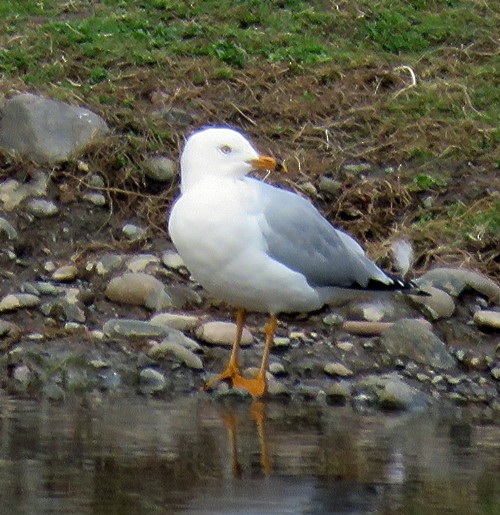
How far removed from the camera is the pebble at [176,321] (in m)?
7.59

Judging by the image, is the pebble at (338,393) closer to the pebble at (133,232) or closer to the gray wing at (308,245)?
the gray wing at (308,245)

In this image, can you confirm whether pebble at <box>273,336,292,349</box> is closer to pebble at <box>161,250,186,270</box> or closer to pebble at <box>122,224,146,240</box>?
pebble at <box>161,250,186,270</box>

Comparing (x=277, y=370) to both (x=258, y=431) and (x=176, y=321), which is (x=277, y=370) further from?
(x=258, y=431)

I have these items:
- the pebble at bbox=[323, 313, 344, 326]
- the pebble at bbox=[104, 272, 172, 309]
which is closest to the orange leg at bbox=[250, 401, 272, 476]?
the pebble at bbox=[323, 313, 344, 326]

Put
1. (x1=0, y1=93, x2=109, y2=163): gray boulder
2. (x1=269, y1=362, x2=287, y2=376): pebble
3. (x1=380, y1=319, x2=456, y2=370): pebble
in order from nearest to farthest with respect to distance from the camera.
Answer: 1. (x1=269, y1=362, x2=287, y2=376): pebble
2. (x1=380, y1=319, x2=456, y2=370): pebble
3. (x1=0, y1=93, x2=109, y2=163): gray boulder

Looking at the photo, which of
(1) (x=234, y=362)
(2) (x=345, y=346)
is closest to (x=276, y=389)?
(1) (x=234, y=362)

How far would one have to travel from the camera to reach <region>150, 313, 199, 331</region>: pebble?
759cm

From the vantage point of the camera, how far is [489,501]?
4.87m

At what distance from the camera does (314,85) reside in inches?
415

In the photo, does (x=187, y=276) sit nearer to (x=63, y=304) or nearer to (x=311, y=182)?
(x=63, y=304)

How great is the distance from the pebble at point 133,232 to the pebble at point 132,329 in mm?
1270

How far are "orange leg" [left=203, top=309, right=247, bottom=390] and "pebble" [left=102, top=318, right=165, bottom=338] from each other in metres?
0.38

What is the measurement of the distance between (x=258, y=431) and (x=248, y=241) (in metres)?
1.16

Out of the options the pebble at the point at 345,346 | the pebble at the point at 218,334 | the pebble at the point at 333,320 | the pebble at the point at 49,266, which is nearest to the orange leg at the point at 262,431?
the pebble at the point at 218,334
